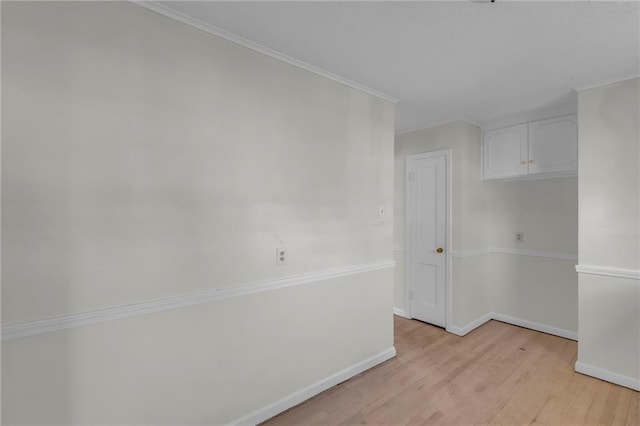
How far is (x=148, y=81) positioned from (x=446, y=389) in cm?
293

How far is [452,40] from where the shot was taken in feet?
6.15

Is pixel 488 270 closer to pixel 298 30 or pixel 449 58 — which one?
pixel 449 58

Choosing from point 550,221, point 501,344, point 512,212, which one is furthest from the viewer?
point 512,212

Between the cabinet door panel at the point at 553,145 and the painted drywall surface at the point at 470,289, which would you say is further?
the painted drywall surface at the point at 470,289

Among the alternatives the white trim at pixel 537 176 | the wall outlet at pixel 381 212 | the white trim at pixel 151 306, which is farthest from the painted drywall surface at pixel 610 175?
the white trim at pixel 151 306

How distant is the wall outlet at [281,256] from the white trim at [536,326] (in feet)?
10.7

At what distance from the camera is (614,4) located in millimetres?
1545

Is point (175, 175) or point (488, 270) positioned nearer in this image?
point (175, 175)

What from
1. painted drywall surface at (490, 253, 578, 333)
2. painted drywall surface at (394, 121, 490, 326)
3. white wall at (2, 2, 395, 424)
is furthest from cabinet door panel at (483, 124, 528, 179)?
white wall at (2, 2, 395, 424)

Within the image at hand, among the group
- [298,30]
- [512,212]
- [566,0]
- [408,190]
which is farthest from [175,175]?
[512,212]

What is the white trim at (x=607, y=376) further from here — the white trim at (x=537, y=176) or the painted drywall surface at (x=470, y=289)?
the white trim at (x=537, y=176)

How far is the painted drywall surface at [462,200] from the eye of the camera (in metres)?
3.48

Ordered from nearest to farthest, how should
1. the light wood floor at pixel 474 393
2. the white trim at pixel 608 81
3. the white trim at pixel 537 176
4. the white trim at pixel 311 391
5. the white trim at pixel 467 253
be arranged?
the white trim at pixel 311 391, the light wood floor at pixel 474 393, the white trim at pixel 608 81, the white trim at pixel 537 176, the white trim at pixel 467 253

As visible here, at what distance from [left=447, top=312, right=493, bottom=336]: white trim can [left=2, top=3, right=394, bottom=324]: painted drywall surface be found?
2067mm
